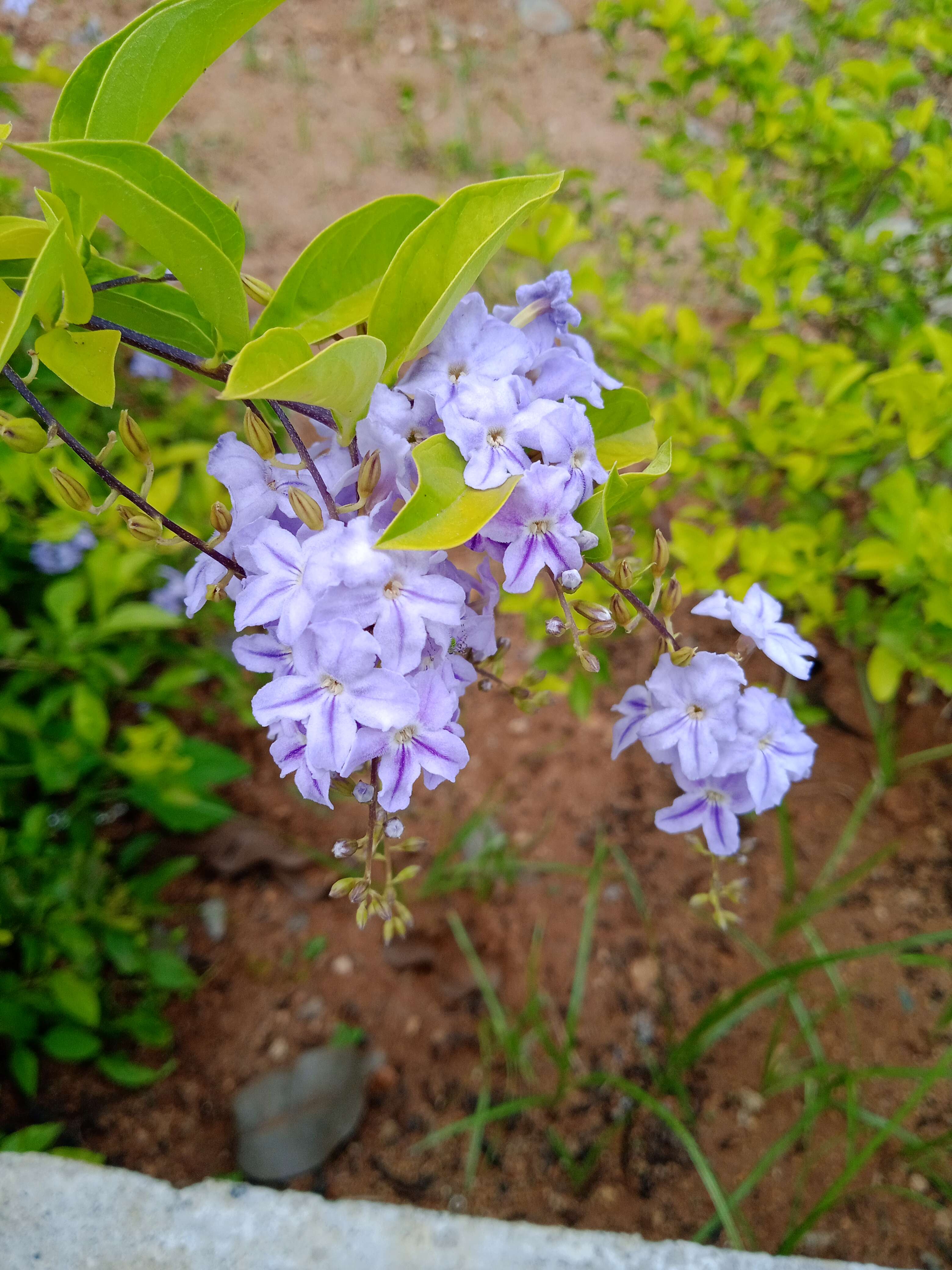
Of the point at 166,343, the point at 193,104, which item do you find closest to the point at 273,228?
the point at 193,104

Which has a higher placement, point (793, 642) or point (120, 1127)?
point (793, 642)

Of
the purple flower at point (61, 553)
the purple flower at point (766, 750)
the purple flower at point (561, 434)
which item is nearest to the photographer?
the purple flower at point (561, 434)

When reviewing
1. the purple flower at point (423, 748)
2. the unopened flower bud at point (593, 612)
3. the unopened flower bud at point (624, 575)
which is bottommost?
the purple flower at point (423, 748)

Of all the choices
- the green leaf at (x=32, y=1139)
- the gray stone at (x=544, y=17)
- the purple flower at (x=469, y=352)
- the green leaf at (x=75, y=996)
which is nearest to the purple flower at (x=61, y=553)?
the green leaf at (x=75, y=996)

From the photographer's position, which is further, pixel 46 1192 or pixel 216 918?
pixel 216 918

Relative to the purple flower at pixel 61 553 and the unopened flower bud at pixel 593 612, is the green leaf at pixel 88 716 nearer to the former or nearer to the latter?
the purple flower at pixel 61 553

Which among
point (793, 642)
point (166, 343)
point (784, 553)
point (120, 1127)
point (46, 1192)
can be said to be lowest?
point (120, 1127)

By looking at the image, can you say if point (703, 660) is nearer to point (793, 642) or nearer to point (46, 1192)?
point (793, 642)
